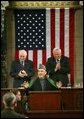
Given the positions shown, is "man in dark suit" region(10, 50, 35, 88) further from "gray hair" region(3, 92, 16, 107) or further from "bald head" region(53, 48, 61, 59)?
"gray hair" region(3, 92, 16, 107)

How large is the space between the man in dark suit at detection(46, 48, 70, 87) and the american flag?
1711 millimetres

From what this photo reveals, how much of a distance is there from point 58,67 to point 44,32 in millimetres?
2113

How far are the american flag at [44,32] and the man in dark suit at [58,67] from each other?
171 cm

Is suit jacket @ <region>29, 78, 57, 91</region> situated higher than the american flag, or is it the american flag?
the american flag

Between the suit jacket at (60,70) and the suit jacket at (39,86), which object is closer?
the suit jacket at (39,86)

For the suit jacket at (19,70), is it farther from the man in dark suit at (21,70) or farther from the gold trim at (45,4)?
Result: the gold trim at (45,4)

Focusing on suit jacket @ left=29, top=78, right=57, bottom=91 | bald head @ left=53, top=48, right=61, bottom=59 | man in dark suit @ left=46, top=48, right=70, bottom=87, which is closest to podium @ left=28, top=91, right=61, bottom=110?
suit jacket @ left=29, top=78, right=57, bottom=91

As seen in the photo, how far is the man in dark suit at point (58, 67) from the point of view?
30.6 feet

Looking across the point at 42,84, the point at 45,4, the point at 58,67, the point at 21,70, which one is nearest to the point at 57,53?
the point at 58,67

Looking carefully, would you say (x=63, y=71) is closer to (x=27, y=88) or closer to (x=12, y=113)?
(x=27, y=88)

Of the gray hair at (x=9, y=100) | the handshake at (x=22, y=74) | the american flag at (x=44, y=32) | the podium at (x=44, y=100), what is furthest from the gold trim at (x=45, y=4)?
the gray hair at (x=9, y=100)

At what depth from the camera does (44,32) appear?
36.7ft

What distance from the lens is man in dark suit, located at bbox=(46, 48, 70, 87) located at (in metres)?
9.33

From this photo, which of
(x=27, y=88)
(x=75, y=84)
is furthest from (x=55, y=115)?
(x=75, y=84)
